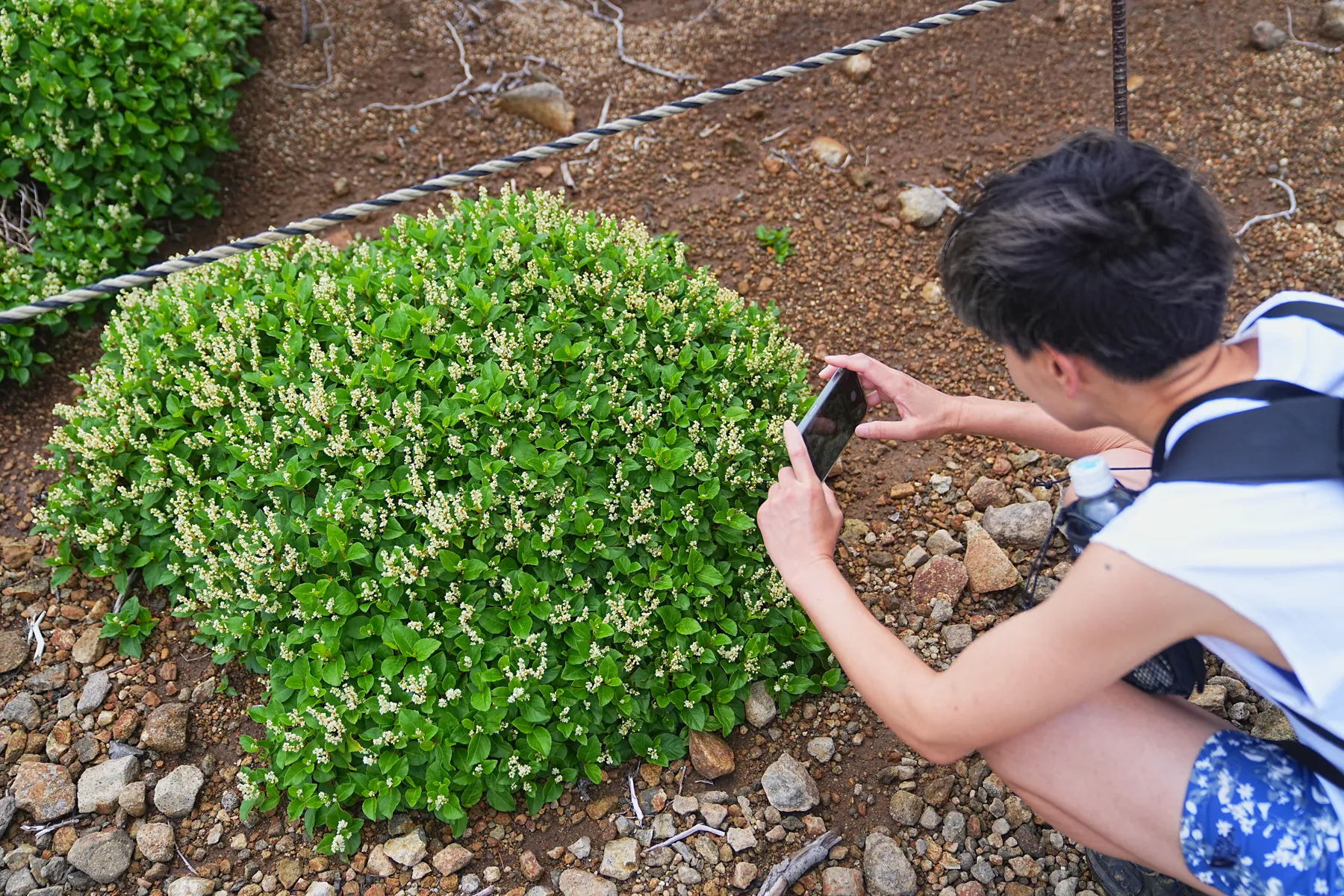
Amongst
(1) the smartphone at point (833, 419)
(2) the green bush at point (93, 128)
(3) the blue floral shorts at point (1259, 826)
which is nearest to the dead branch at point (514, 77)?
(2) the green bush at point (93, 128)

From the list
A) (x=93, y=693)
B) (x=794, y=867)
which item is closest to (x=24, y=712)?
(x=93, y=693)

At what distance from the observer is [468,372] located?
3.10m

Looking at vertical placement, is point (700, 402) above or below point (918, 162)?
above

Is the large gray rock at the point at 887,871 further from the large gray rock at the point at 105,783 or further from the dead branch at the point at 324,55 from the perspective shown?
the dead branch at the point at 324,55

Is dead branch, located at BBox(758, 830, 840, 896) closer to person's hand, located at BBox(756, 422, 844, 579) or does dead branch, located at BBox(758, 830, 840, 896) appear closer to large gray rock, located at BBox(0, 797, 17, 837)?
person's hand, located at BBox(756, 422, 844, 579)

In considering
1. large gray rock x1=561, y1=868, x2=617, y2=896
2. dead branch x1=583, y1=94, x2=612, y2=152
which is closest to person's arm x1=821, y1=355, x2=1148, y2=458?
large gray rock x1=561, y1=868, x2=617, y2=896

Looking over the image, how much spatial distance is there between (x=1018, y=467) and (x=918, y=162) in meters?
1.97

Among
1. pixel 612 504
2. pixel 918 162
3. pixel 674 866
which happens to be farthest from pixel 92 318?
pixel 918 162

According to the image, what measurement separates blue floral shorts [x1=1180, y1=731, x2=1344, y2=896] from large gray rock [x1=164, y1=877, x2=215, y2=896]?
2.59 m

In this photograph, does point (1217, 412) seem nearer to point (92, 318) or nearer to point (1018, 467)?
point (1018, 467)

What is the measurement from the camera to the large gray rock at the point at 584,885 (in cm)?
282

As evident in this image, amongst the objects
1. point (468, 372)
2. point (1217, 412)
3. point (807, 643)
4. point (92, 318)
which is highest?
point (1217, 412)

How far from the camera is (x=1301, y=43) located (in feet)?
17.4

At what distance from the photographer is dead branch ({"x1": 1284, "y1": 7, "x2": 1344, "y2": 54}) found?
522 cm
